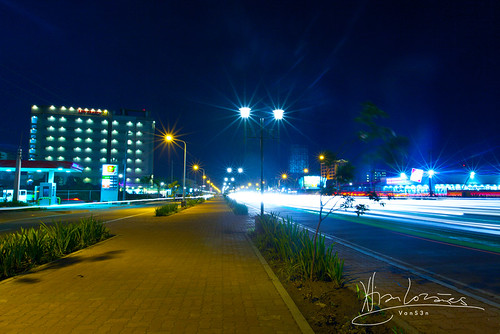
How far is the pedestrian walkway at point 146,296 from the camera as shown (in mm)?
3967

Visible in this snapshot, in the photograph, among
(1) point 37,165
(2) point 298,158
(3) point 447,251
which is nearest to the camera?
(3) point 447,251

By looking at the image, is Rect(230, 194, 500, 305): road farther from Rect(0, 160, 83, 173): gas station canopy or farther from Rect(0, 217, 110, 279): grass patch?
Rect(0, 160, 83, 173): gas station canopy

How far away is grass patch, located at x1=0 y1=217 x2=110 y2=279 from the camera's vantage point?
255 inches

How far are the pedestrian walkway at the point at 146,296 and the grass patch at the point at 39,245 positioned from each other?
1.23 ft

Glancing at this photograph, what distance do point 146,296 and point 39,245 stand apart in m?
4.29

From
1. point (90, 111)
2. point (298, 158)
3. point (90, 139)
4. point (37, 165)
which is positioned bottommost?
point (37, 165)

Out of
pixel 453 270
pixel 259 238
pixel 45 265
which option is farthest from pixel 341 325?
pixel 45 265

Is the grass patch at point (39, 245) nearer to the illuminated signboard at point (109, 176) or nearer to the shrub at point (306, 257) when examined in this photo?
the shrub at point (306, 257)

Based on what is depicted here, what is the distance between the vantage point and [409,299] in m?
5.08

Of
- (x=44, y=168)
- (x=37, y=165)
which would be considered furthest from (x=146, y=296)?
(x=37, y=165)

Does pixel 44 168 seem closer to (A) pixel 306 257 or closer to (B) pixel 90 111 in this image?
(A) pixel 306 257

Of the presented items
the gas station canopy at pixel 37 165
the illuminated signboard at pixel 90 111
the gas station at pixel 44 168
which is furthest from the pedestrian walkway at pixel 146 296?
the illuminated signboard at pixel 90 111

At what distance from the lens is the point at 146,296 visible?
16.6ft
